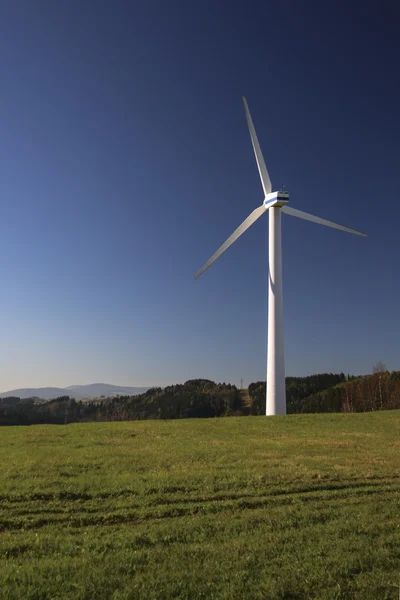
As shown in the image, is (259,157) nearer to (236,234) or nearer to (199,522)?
(236,234)

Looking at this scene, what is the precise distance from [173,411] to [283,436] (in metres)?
171

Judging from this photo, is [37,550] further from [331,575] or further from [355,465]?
[355,465]

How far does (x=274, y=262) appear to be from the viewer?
5516 centimetres

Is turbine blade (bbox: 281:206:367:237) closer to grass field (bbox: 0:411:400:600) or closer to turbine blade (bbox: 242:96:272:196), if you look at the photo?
turbine blade (bbox: 242:96:272:196)

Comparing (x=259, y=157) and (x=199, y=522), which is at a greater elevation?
(x=259, y=157)

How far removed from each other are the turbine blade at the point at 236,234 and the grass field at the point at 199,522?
30356mm

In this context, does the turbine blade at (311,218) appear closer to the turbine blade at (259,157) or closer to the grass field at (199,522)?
the turbine blade at (259,157)

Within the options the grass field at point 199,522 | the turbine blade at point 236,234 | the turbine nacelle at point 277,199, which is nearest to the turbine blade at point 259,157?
the turbine nacelle at point 277,199

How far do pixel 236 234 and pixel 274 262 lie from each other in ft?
20.1

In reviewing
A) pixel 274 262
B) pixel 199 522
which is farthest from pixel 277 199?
pixel 199 522

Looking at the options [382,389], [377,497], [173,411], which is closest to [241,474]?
[377,497]

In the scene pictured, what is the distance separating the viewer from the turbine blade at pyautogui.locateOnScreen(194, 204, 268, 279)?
2172 inches

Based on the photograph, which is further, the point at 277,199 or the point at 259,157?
the point at 259,157

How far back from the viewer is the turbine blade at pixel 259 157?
58031 millimetres
